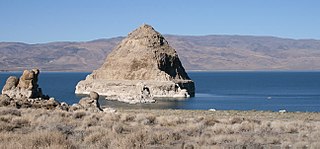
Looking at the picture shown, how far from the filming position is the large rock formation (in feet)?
323

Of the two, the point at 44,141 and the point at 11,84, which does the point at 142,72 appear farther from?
the point at 44,141

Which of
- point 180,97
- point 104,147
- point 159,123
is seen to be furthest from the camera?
point 180,97

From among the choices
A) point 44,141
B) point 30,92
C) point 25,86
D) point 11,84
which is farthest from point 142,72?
point 44,141

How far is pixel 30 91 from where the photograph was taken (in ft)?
164

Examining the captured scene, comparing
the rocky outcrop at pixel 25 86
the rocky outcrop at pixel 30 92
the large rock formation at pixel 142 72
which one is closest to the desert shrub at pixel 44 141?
the rocky outcrop at pixel 30 92

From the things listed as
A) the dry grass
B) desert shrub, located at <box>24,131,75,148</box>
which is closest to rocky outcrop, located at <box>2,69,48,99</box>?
the dry grass

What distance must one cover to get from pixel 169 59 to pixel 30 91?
63530 mm

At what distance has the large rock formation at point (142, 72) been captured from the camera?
98.3m

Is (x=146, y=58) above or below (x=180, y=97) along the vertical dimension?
above

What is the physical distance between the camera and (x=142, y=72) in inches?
4240

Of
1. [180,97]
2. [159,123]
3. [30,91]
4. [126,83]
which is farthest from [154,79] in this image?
[159,123]

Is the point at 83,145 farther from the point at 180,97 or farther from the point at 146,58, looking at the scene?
the point at 146,58

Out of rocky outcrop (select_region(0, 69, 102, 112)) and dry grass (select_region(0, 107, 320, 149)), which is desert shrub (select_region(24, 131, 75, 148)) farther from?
rocky outcrop (select_region(0, 69, 102, 112))

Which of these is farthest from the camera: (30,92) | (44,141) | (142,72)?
(142,72)
